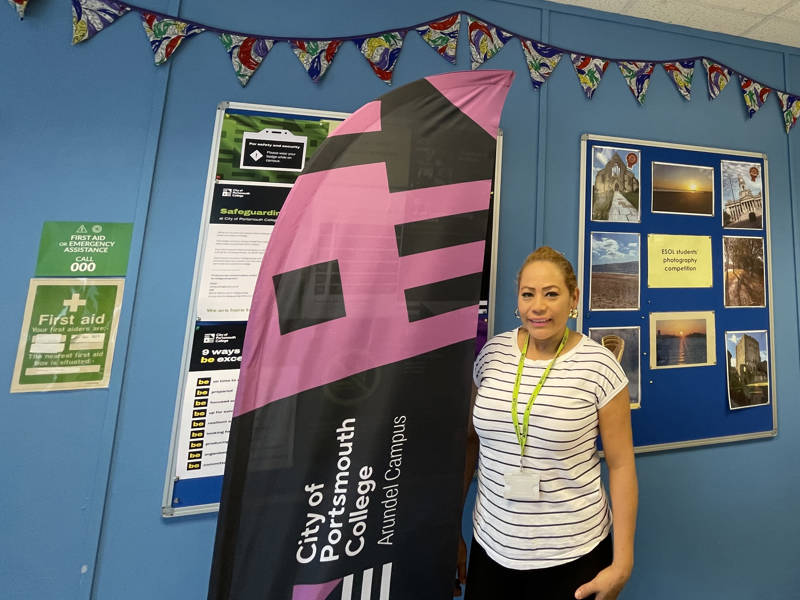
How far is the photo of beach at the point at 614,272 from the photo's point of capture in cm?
139

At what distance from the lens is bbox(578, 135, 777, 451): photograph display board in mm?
1391

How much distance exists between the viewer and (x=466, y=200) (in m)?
0.91

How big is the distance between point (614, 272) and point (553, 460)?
0.93m

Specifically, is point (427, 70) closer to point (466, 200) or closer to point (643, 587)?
point (466, 200)

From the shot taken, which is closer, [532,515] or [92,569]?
[532,515]

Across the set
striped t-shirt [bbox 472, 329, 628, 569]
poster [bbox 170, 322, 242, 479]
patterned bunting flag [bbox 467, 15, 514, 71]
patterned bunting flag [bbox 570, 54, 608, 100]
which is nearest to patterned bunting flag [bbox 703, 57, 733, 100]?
patterned bunting flag [bbox 570, 54, 608, 100]

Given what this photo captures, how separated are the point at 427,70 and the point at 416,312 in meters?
1.05

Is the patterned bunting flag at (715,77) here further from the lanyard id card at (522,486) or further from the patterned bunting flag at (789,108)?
the lanyard id card at (522,486)

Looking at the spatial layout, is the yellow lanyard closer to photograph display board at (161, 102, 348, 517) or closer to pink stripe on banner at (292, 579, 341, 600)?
pink stripe on banner at (292, 579, 341, 600)

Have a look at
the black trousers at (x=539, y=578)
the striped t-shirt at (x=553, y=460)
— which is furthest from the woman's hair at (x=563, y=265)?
the black trousers at (x=539, y=578)

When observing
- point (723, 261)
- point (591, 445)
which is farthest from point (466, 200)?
point (723, 261)

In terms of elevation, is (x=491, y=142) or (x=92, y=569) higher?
(x=491, y=142)

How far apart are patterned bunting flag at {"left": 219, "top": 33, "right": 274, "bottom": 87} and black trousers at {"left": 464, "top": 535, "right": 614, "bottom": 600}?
172 cm

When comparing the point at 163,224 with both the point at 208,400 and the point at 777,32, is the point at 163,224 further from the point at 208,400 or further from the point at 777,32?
the point at 777,32
